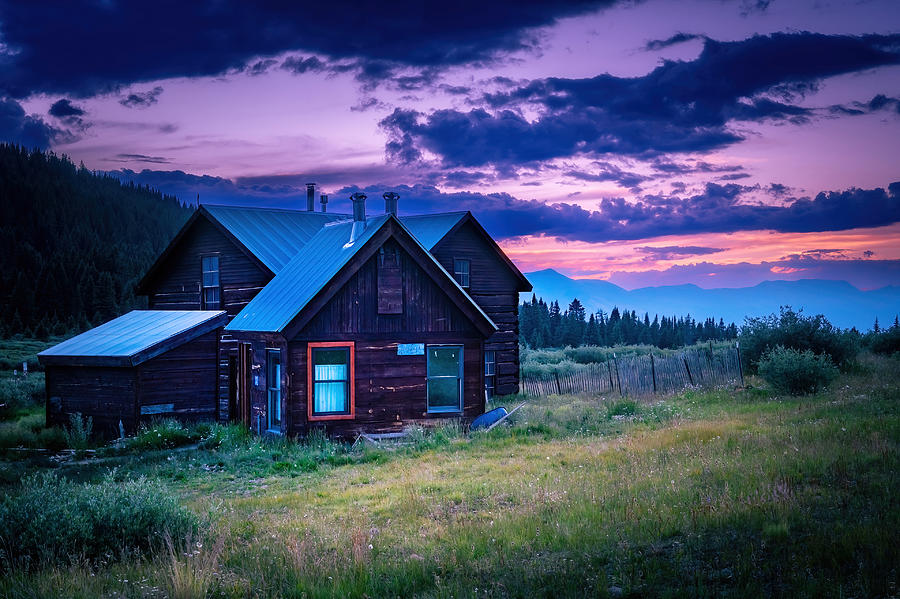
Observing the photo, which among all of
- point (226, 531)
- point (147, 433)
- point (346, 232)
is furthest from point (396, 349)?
point (226, 531)

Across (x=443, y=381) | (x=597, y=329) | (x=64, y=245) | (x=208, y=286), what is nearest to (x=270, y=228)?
(x=208, y=286)

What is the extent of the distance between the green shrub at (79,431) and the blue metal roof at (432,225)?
46.7 ft

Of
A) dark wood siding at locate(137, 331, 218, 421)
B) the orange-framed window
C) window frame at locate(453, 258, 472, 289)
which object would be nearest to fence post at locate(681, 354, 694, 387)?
window frame at locate(453, 258, 472, 289)

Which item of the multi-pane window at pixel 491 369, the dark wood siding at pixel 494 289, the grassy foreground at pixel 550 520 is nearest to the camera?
the grassy foreground at pixel 550 520

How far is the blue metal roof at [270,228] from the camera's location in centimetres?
2541

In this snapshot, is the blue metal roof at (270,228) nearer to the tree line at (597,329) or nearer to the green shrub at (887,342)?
the green shrub at (887,342)

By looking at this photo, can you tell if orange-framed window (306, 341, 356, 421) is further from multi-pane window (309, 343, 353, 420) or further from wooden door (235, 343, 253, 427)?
wooden door (235, 343, 253, 427)

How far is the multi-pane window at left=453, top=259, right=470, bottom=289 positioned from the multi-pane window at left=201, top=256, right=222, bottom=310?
10070 mm

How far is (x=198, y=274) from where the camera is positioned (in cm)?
2803

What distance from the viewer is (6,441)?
2025 cm

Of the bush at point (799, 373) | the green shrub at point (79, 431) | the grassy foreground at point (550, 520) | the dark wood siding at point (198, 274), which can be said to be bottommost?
the green shrub at point (79, 431)

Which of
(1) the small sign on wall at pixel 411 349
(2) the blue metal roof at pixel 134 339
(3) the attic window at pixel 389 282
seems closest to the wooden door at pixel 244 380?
(2) the blue metal roof at pixel 134 339

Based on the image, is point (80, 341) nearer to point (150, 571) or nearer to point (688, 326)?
point (150, 571)

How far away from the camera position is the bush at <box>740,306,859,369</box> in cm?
2745
